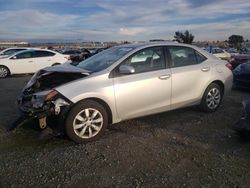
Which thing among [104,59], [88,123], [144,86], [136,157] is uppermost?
[104,59]

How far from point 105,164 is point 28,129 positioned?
7.14 ft

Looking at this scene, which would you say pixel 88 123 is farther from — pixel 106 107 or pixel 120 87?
pixel 120 87

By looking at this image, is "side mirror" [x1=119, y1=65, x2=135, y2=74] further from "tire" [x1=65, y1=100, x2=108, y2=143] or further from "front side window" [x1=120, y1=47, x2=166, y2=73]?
"tire" [x1=65, y1=100, x2=108, y2=143]

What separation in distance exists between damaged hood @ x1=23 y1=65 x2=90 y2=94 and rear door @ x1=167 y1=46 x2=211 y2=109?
1796mm

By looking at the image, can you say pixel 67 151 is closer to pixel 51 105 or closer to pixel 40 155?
pixel 40 155

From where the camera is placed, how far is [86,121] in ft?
16.4

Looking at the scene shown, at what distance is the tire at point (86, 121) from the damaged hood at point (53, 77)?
56 cm

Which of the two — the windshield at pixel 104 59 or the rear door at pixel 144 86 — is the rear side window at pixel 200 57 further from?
the windshield at pixel 104 59

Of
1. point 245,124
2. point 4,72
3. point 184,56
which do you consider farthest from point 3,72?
point 245,124

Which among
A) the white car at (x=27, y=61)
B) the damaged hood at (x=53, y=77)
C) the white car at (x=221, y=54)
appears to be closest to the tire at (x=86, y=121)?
the damaged hood at (x=53, y=77)

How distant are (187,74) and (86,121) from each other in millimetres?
2342

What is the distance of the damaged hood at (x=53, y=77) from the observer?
208 inches

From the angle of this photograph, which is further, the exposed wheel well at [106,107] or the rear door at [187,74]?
the rear door at [187,74]

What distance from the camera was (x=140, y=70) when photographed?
5.63 meters
